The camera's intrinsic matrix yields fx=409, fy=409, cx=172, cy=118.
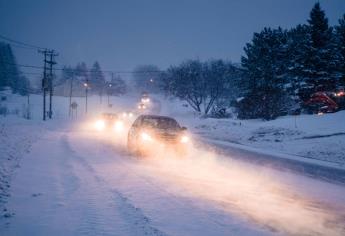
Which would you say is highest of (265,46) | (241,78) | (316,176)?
(265,46)

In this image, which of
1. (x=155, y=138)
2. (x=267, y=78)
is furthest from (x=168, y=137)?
(x=267, y=78)

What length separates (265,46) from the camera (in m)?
51.5

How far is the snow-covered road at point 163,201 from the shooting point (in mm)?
6980

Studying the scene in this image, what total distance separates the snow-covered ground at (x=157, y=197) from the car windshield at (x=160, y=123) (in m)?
2.40

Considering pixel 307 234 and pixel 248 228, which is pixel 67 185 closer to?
pixel 248 228

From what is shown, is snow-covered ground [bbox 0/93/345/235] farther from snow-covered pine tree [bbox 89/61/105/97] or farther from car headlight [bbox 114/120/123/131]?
snow-covered pine tree [bbox 89/61/105/97]

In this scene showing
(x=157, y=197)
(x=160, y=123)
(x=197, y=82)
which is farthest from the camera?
(x=197, y=82)

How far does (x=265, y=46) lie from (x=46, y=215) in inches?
1874

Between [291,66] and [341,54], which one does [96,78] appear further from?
[341,54]

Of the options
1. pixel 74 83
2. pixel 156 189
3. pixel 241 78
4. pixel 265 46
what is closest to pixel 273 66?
pixel 265 46

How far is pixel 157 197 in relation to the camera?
916 centimetres

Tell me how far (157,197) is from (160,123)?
9.87 metres

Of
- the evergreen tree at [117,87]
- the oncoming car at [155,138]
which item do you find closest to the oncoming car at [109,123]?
the oncoming car at [155,138]

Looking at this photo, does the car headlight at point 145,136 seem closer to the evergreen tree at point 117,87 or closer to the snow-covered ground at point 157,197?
the snow-covered ground at point 157,197
